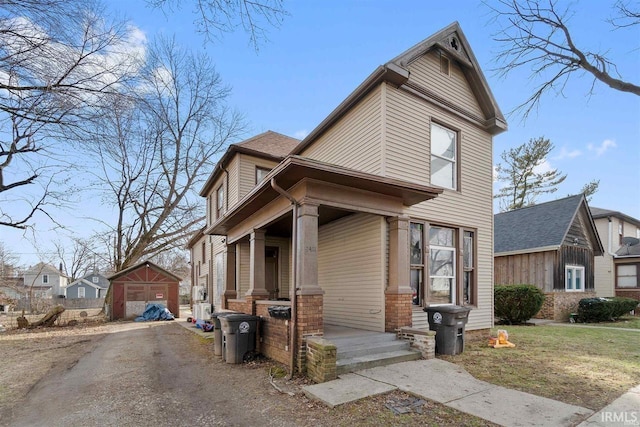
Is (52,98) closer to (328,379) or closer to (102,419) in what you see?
(102,419)

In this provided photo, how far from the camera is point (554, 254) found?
14758 millimetres

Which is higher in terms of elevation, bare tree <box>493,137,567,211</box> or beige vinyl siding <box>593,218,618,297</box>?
bare tree <box>493,137,567,211</box>

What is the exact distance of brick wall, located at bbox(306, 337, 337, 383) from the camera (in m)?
5.32

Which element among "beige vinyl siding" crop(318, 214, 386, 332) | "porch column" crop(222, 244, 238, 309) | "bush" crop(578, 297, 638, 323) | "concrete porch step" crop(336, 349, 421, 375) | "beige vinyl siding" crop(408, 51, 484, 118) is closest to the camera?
"concrete porch step" crop(336, 349, 421, 375)

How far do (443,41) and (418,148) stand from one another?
116 inches

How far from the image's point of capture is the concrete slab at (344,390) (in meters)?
4.67

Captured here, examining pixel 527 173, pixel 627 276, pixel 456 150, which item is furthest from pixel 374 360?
pixel 527 173

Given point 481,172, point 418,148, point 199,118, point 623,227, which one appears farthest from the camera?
point 199,118

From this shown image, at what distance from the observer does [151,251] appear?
2478 centimetres

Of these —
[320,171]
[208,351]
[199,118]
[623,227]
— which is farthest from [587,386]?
[199,118]

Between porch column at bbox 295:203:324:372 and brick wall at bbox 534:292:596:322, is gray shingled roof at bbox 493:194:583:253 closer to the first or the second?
brick wall at bbox 534:292:596:322

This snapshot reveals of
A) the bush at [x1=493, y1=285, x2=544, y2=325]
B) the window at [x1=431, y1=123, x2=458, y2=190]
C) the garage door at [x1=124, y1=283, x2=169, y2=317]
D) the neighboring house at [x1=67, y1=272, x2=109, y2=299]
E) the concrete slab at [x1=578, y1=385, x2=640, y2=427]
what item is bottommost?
the neighboring house at [x1=67, y1=272, x2=109, y2=299]

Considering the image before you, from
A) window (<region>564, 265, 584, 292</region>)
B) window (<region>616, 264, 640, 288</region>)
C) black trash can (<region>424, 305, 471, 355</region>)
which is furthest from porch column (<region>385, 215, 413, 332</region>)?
window (<region>616, 264, 640, 288</region>)

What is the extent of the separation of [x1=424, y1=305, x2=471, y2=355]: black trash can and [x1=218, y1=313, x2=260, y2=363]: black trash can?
372 centimetres
